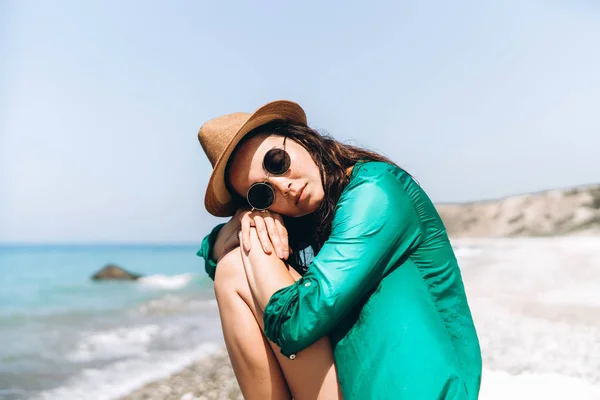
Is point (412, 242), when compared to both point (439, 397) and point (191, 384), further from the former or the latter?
point (191, 384)

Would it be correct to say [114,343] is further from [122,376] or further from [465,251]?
[465,251]

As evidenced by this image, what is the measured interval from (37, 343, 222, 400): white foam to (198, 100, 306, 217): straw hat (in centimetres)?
448

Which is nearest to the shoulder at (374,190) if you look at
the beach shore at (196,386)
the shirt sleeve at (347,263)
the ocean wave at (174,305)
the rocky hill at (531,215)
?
the shirt sleeve at (347,263)

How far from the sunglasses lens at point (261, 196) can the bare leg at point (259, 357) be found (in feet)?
0.72

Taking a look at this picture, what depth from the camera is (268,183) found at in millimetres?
2414

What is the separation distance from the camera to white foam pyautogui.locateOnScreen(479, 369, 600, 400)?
395 centimetres

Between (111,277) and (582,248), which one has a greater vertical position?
(582,248)

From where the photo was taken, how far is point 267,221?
2.43 metres

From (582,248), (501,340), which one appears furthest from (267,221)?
(582,248)

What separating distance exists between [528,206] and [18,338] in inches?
625

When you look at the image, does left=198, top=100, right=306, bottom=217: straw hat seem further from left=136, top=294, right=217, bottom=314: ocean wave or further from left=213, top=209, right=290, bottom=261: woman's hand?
left=136, top=294, right=217, bottom=314: ocean wave

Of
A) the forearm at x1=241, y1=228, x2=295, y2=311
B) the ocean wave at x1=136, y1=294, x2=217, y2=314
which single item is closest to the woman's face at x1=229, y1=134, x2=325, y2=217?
the forearm at x1=241, y1=228, x2=295, y2=311

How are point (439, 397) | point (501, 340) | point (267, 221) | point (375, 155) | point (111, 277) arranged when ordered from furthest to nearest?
point (111, 277), point (501, 340), point (375, 155), point (267, 221), point (439, 397)

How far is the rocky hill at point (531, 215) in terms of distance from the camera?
58.2 feet
